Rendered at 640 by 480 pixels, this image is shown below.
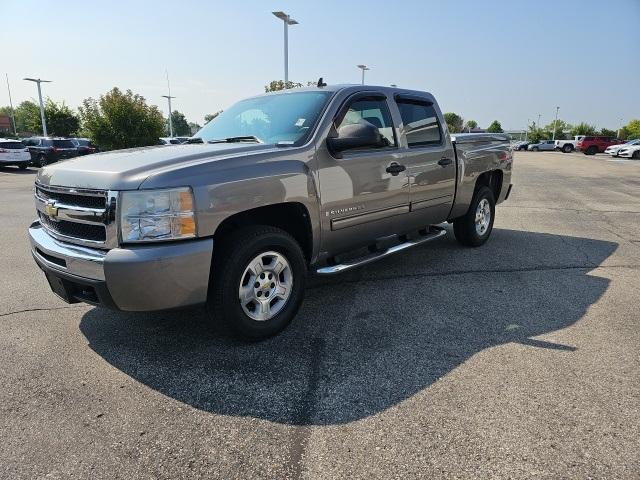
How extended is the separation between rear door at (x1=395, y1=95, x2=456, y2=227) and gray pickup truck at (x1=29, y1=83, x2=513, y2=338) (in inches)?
0.9

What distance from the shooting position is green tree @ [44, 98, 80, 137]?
4850 cm

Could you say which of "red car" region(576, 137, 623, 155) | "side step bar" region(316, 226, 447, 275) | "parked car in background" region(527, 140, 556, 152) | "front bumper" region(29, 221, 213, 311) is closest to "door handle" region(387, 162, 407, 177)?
"side step bar" region(316, 226, 447, 275)

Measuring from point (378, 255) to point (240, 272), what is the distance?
5.37 ft

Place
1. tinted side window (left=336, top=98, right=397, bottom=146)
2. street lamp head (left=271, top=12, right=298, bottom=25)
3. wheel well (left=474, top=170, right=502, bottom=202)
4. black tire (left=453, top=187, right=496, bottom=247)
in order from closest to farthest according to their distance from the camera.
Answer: tinted side window (left=336, top=98, right=397, bottom=146) < black tire (left=453, top=187, right=496, bottom=247) < wheel well (left=474, top=170, right=502, bottom=202) < street lamp head (left=271, top=12, right=298, bottom=25)

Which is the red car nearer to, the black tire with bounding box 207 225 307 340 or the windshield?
the windshield

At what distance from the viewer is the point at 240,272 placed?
3.26 meters

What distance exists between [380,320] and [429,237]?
1.70 m

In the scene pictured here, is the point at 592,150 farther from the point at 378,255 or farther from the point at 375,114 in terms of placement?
the point at 378,255

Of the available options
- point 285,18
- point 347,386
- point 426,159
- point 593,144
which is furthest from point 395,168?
point 593,144

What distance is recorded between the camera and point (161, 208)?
9.55 ft

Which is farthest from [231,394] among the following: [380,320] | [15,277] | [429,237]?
[15,277]

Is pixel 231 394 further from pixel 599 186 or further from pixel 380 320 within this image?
pixel 599 186

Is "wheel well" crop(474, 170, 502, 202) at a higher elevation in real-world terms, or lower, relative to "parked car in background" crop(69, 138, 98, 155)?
higher

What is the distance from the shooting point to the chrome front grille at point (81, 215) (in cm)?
295
